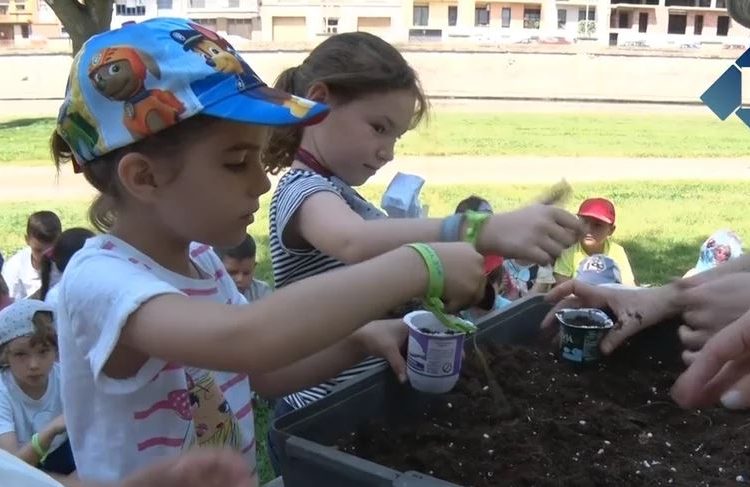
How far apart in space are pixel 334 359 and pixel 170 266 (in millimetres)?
469

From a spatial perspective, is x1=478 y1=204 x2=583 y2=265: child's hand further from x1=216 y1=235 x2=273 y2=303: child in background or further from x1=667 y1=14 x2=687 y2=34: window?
x1=667 y1=14 x2=687 y2=34: window

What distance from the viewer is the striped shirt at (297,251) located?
76.9 inches

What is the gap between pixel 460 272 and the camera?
1349mm

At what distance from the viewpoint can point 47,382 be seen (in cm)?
346

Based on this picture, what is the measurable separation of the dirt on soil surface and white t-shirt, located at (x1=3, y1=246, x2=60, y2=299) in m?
3.87

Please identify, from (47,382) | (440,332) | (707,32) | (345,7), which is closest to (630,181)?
(47,382)

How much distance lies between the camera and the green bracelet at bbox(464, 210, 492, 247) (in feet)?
5.26

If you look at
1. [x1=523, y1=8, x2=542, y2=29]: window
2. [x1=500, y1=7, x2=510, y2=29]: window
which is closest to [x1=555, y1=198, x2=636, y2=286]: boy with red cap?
[x1=500, y1=7, x2=510, y2=29]: window

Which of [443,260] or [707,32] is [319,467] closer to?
[443,260]

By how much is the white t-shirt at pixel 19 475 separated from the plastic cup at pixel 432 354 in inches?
33.7

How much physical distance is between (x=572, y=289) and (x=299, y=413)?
113 centimetres

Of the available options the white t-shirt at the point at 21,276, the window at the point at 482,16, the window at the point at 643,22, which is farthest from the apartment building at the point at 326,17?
the white t-shirt at the point at 21,276

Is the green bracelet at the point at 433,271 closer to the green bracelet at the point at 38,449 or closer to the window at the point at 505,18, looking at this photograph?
the green bracelet at the point at 38,449

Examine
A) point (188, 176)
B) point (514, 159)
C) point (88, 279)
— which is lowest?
point (514, 159)
